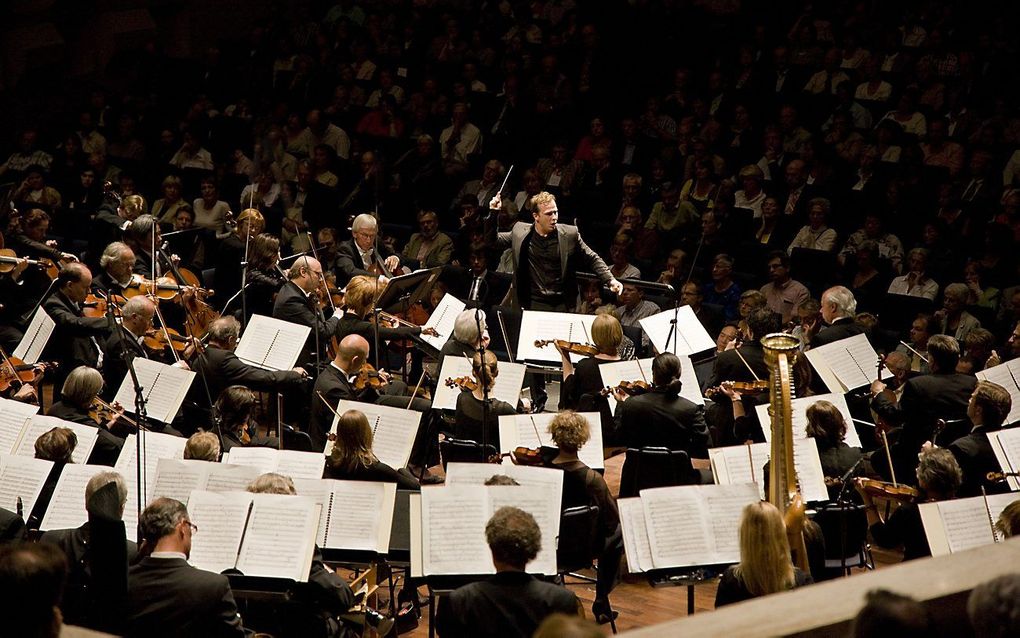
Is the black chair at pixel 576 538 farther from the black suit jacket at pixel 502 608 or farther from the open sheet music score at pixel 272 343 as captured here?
the open sheet music score at pixel 272 343

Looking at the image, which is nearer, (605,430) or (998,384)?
(998,384)

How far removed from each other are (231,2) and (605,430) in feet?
34.0

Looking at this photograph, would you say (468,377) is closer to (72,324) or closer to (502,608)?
(72,324)

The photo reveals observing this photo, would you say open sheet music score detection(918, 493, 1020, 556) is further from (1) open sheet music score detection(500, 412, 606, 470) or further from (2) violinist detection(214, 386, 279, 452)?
(2) violinist detection(214, 386, 279, 452)

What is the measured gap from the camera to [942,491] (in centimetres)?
516

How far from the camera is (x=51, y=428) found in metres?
5.80

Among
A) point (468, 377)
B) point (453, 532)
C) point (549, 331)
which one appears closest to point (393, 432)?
point (468, 377)

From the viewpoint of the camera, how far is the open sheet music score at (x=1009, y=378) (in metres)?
6.54

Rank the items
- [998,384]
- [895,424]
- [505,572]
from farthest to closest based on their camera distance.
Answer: [895,424]
[998,384]
[505,572]

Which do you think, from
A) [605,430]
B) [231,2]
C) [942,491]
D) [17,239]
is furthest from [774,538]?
[231,2]

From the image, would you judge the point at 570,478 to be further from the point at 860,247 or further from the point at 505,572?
the point at 860,247

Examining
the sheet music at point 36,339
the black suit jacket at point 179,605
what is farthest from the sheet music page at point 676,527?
the sheet music at point 36,339

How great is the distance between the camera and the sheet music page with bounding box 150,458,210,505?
5.04 meters

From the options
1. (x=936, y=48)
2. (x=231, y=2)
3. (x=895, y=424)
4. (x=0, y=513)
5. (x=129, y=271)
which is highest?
(x=231, y=2)
